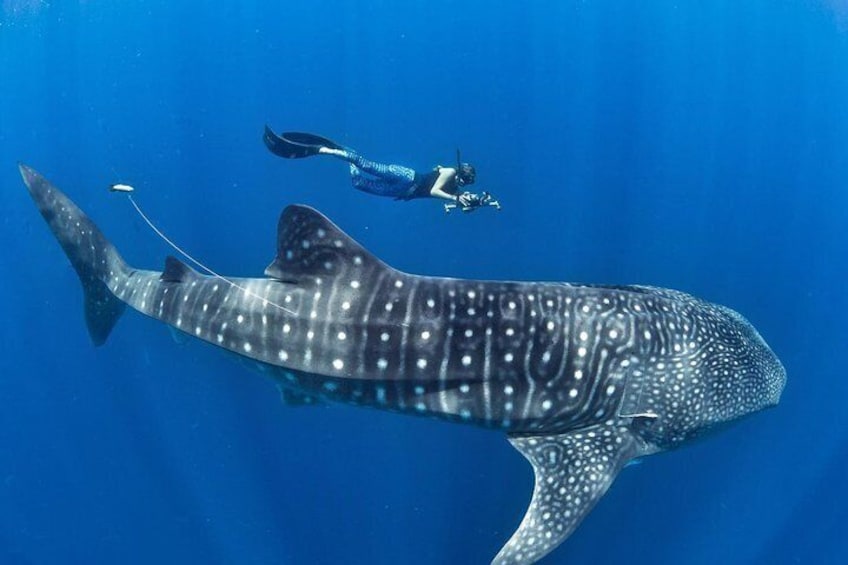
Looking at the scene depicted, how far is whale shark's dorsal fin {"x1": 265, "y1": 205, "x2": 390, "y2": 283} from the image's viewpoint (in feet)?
15.5

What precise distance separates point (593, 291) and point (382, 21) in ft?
56.5

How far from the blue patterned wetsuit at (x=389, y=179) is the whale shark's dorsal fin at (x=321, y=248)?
3061mm

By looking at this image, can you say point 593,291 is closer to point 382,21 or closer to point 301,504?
point 301,504

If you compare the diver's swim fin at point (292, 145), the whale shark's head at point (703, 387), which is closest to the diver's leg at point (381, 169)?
the diver's swim fin at point (292, 145)

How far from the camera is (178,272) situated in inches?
213

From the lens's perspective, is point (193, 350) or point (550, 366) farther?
point (193, 350)

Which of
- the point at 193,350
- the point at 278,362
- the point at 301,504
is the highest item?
the point at 278,362

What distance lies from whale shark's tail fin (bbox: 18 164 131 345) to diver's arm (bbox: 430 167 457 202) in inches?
141

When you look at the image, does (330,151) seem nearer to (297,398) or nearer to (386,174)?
(386,174)

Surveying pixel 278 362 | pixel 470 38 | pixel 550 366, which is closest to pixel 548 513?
pixel 550 366

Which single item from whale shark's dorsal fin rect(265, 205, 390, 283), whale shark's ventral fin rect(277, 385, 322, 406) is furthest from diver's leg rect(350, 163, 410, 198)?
whale shark's ventral fin rect(277, 385, 322, 406)

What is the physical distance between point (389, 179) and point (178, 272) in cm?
313

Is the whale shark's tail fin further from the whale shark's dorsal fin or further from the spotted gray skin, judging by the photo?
the whale shark's dorsal fin

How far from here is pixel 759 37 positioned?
17.2 m
